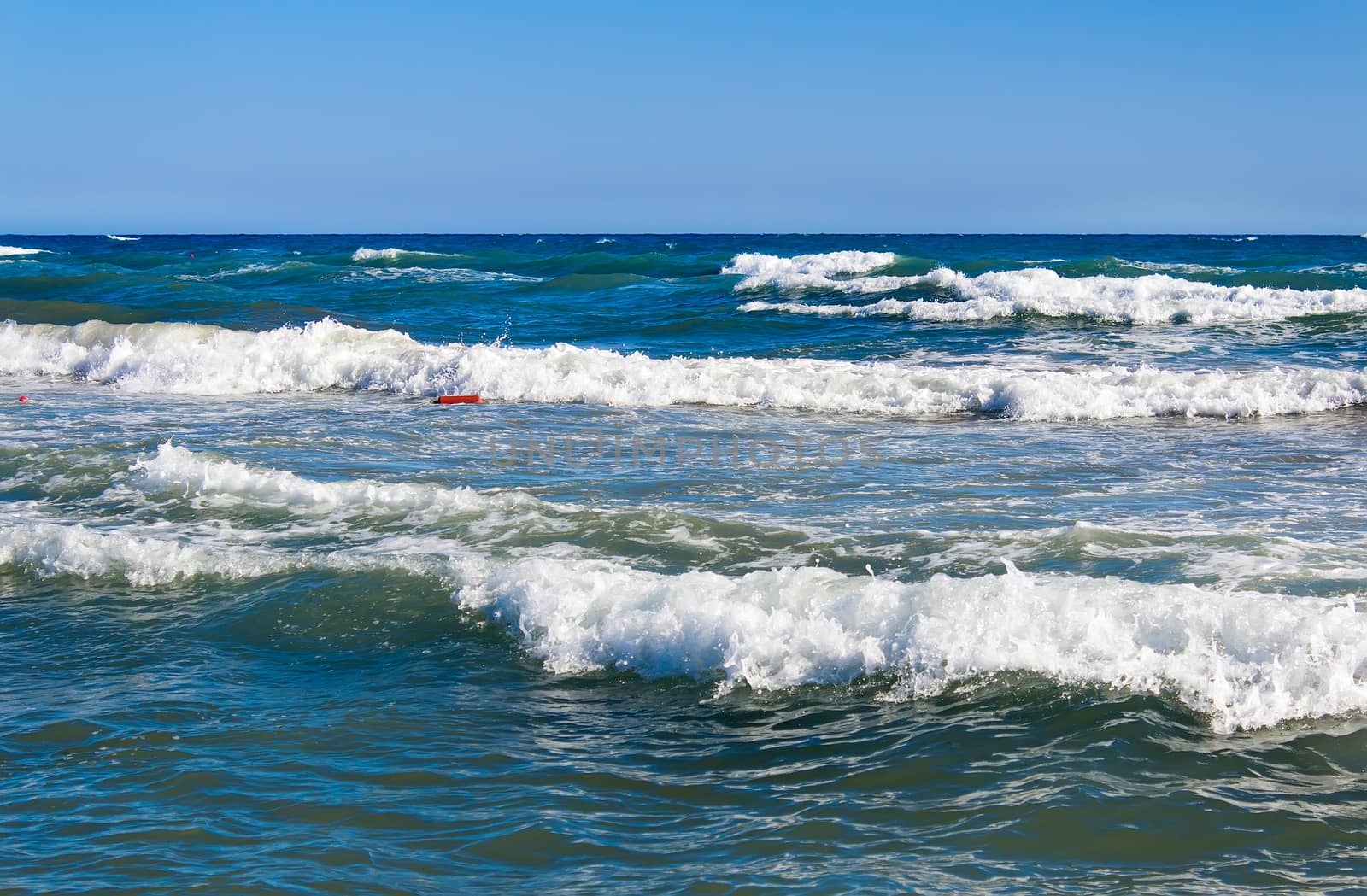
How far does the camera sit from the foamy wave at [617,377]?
13.6 metres

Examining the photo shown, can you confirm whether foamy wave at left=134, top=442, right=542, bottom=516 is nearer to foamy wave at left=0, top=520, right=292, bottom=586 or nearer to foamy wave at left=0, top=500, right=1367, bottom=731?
foamy wave at left=0, top=520, right=292, bottom=586

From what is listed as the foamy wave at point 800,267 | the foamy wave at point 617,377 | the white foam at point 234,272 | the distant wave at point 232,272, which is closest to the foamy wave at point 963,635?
the foamy wave at point 617,377

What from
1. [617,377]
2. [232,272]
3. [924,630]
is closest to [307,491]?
[924,630]

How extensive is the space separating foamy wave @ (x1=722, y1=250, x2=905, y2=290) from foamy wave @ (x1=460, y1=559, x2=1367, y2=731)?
25547 millimetres

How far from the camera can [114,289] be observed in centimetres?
3200

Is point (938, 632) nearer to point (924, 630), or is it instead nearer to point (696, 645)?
point (924, 630)

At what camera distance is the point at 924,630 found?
5355 millimetres

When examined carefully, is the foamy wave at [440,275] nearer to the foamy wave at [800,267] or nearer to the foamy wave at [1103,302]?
the foamy wave at [800,267]

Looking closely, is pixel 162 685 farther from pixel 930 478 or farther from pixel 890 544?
pixel 930 478

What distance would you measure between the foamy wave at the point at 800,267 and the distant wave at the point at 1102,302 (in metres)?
4.09

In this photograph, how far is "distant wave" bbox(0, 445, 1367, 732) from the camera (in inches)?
193

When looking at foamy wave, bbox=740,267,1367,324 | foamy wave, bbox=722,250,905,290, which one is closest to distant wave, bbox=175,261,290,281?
foamy wave, bbox=722,250,905,290

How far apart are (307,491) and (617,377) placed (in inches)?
292

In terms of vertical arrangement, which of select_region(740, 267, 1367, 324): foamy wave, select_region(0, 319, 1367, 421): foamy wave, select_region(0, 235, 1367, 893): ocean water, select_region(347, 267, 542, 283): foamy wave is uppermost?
select_region(347, 267, 542, 283): foamy wave
